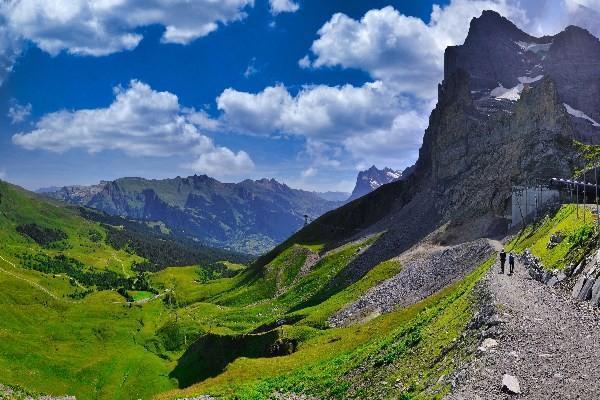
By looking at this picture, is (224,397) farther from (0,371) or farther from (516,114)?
(516,114)

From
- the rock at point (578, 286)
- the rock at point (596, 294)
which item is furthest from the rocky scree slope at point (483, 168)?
the rock at point (596, 294)

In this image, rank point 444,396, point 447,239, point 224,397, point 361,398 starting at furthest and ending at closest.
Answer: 1. point 447,239
2. point 224,397
3. point 361,398
4. point 444,396

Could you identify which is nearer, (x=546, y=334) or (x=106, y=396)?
(x=546, y=334)

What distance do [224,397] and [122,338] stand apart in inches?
5195

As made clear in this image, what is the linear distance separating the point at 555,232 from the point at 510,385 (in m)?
50.2

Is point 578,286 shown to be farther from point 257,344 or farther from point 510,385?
point 257,344

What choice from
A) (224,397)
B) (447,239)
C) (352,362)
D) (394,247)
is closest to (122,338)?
(394,247)

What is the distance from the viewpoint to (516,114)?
143750 mm

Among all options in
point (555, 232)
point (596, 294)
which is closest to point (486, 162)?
point (555, 232)

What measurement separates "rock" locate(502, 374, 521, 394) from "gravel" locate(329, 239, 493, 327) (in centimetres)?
6182

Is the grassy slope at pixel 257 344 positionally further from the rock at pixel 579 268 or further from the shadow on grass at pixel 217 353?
the rock at pixel 579 268

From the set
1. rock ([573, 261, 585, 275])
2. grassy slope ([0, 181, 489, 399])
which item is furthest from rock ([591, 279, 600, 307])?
grassy slope ([0, 181, 489, 399])

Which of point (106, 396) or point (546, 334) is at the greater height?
point (546, 334)

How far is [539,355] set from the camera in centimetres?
2733
